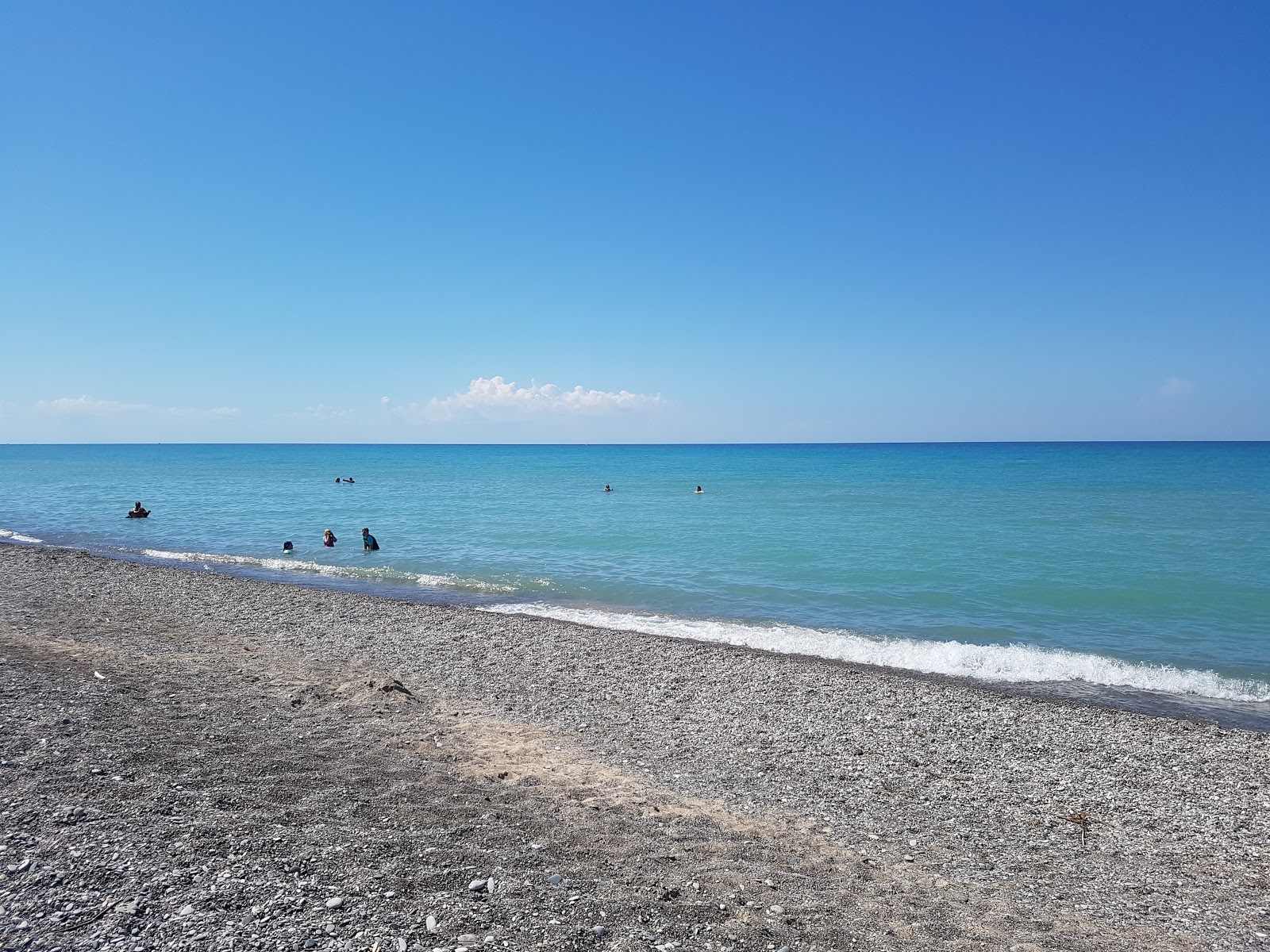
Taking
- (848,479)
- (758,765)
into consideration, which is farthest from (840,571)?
(848,479)

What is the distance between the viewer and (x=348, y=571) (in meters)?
24.4

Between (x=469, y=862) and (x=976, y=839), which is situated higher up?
(x=469, y=862)

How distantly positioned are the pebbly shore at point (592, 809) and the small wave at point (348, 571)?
26.6 ft

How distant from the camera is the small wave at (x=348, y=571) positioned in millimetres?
22188

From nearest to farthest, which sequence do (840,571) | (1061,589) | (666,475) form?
(1061,589) → (840,571) → (666,475)

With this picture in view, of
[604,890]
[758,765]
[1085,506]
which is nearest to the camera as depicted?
[604,890]

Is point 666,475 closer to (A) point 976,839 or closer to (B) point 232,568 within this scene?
(B) point 232,568

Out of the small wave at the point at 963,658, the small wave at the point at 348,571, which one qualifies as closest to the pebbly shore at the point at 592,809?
the small wave at the point at 963,658

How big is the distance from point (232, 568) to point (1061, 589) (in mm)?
27108

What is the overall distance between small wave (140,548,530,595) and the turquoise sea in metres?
0.13

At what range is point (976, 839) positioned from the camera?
7582mm

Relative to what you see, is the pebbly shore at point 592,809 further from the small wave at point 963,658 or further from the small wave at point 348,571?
the small wave at point 348,571

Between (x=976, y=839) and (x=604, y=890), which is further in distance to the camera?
(x=976, y=839)

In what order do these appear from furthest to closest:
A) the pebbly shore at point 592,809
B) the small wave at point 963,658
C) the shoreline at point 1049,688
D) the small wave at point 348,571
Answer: the small wave at point 348,571, the small wave at point 963,658, the shoreline at point 1049,688, the pebbly shore at point 592,809
